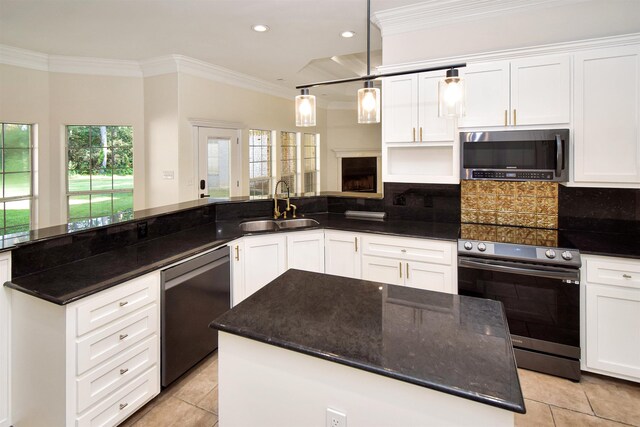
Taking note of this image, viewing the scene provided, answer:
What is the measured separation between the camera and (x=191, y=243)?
2654 millimetres

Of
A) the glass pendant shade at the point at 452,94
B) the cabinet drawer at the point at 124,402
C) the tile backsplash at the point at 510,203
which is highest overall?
the glass pendant shade at the point at 452,94

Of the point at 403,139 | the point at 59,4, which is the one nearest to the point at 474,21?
the point at 403,139

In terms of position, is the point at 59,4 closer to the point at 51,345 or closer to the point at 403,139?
the point at 51,345

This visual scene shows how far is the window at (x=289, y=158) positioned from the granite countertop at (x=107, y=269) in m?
4.54

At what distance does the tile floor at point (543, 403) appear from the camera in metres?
2.07

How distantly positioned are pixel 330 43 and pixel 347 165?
4.26 m

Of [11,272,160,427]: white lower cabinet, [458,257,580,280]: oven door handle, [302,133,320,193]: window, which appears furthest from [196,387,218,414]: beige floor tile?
[302,133,320,193]: window

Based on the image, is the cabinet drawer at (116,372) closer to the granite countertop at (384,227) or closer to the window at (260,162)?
the granite countertop at (384,227)

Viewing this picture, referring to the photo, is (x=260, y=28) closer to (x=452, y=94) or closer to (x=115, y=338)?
(x=452, y=94)

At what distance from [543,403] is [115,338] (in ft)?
8.34

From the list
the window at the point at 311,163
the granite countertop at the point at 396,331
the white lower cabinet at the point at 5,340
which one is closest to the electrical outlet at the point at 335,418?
the granite countertop at the point at 396,331

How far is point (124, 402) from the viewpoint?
1.97 meters

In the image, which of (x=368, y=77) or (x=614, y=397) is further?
(x=614, y=397)

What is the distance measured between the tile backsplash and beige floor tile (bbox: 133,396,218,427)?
8.67 feet
